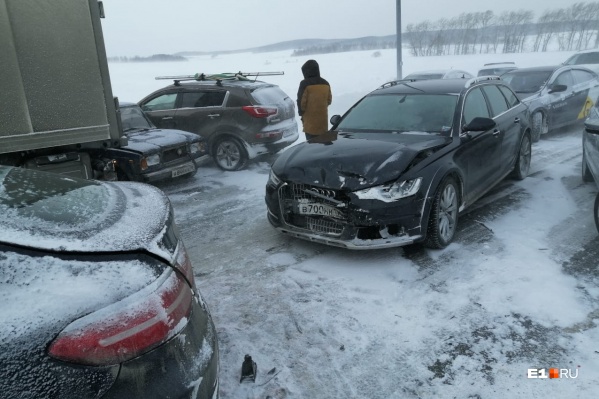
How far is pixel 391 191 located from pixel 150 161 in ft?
13.6

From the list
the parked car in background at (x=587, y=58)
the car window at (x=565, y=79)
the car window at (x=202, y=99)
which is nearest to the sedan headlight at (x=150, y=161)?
the car window at (x=202, y=99)

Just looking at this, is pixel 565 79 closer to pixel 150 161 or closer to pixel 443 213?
pixel 443 213

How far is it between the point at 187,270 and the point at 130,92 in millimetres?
25461

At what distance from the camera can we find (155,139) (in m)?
7.25

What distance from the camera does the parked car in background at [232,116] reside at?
8281 mm

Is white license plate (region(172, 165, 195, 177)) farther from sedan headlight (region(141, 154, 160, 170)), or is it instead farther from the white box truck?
the white box truck

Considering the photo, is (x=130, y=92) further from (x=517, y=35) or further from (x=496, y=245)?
(x=517, y=35)

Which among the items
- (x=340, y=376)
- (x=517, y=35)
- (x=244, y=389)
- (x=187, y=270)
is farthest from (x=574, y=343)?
(x=517, y=35)

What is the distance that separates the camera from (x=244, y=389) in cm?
267

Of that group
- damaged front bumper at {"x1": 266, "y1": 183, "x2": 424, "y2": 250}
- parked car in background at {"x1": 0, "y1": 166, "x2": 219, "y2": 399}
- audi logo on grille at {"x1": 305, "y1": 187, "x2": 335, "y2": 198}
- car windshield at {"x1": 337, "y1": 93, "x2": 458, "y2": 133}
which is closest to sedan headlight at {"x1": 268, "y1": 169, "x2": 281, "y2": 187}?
damaged front bumper at {"x1": 266, "y1": 183, "x2": 424, "y2": 250}

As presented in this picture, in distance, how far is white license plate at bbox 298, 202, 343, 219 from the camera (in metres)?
4.14

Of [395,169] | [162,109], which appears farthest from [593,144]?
[162,109]

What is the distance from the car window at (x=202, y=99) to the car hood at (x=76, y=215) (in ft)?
20.8

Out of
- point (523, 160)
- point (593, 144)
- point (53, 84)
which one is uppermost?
point (53, 84)
